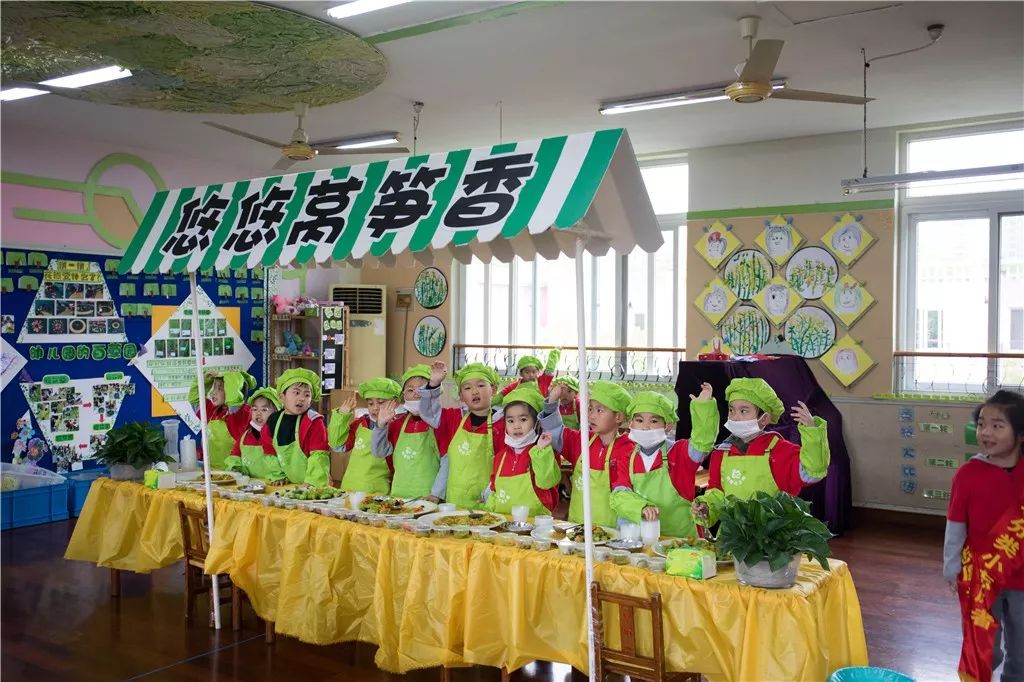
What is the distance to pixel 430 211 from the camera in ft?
10.6

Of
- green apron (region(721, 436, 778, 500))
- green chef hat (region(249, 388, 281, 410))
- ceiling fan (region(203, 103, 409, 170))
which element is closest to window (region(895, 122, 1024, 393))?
green apron (region(721, 436, 778, 500))

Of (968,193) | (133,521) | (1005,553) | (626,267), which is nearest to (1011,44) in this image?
(968,193)

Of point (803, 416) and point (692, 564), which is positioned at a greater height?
point (803, 416)

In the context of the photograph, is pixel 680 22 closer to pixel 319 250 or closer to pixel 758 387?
pixel 758 387

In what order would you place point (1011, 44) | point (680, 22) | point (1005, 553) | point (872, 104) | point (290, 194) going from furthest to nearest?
point (872, 104)
point (1011, 44)
point (680, 22)
point (290, 194)
point (1005, 553)

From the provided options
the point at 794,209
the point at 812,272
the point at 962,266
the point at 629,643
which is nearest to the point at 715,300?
the point at 812,272

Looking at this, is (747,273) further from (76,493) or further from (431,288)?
(76,493)

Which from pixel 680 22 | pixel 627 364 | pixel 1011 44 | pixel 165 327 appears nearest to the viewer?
pixel 680 22

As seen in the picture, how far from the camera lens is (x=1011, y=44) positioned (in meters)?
5.11

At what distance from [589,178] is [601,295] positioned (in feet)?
20.5

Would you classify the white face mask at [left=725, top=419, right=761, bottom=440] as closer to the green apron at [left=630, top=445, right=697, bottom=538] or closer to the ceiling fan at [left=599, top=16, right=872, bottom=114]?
the green apron at [left=630, top=445, right=697, bottom=538]

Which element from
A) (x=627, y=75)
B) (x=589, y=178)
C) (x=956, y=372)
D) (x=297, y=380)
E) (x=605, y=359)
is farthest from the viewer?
(x=605, y=359)

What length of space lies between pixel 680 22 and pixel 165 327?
580cm

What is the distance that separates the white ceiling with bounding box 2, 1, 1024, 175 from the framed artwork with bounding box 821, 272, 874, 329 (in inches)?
53.0
